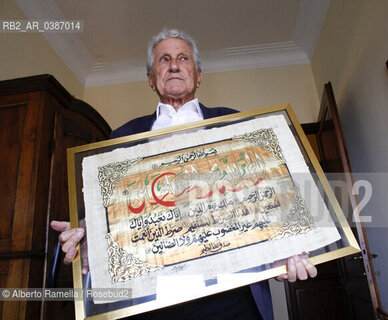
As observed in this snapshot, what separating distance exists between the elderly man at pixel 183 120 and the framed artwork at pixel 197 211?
47mm

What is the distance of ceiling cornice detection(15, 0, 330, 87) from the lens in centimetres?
314

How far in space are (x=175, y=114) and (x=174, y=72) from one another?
0.72 feet

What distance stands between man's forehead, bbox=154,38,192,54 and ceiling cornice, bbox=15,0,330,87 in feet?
6.93

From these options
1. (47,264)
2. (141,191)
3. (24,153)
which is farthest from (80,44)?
(141,191)

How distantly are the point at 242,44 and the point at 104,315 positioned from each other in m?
3.40

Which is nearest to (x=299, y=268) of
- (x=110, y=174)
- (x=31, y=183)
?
(x=110, y=174)

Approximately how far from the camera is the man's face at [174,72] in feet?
4.37

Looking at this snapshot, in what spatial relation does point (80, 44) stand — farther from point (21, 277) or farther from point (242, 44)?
point (21, 277)

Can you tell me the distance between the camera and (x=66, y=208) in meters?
1.82

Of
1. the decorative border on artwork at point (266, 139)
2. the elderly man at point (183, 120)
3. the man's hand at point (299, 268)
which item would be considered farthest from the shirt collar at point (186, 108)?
the man's hand at point (299, 268)

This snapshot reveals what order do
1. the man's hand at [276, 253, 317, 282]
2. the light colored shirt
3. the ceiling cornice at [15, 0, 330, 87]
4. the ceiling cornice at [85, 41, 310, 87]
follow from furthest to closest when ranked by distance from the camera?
the ceiling cornice at [85, 41, 310, 87] < the ceiling cornice at [15, 0, 330, 87] < the light colored shirt < the man's hand at [276, 253, 317, 282]

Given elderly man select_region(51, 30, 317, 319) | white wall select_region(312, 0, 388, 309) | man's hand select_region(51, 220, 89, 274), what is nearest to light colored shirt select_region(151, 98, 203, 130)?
elderly man select_region(51, 30, 317, 319)

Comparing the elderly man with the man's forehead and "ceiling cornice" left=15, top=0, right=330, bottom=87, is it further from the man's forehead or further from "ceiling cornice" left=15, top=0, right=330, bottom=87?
"ceiling cornice" left=15, top=0, right=330, bottom=87

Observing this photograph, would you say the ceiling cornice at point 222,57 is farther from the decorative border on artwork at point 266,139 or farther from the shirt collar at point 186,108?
the decorative border on artwork at point 266,139
